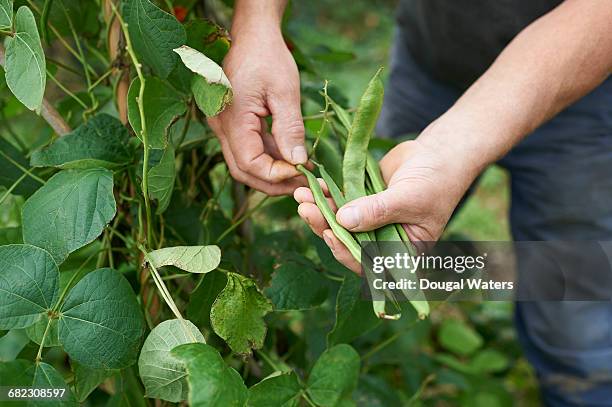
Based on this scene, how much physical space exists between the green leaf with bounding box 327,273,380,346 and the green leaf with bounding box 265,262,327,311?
0.04m

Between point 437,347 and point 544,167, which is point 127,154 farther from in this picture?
point 437,347

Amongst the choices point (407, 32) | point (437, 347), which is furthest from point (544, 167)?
point (437, 347)

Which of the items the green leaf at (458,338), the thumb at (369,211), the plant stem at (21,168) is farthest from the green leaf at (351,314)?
the green leaf at (458,338)

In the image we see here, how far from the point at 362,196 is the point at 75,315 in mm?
306

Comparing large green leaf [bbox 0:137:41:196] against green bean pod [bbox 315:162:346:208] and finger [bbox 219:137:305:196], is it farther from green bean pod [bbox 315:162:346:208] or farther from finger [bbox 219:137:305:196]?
green bean pod [bbox 315:162:346:208]

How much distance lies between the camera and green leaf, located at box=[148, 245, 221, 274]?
660mm

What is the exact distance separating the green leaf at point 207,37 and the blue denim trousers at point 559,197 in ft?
2.58

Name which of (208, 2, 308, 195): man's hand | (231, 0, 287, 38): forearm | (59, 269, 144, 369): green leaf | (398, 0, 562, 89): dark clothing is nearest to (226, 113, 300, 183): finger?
(208, 2, 308, 195): man's hand

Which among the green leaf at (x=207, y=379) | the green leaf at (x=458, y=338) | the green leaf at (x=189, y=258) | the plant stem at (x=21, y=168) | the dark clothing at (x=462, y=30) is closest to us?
the green leaf at (x=207, y=379)

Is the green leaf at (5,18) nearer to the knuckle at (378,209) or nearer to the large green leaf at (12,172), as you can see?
the large green leaf at (12,172)

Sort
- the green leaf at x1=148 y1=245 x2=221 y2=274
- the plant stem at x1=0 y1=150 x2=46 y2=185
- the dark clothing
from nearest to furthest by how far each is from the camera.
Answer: the green leaf at x1=148 y1=245 x2=221 y2=274
the plant stem at x1=0 y1=150 x2=46 y2=185
the dark clothing

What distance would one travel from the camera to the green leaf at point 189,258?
0.66 metres

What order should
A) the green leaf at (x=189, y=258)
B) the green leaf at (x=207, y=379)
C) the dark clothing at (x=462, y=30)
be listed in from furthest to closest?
the dark clothing at (x=462, y=30)
the green leaf at (x=189, y=258)
the green leaf at (x=207, y=379)

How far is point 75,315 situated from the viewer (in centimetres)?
64
